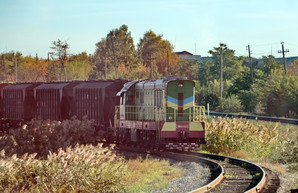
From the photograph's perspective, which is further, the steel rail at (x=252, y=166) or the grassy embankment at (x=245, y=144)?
the grassy embankment at (x=245, y=144)

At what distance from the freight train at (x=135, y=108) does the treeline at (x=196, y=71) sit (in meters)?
24.5

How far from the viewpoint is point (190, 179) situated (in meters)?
16.9

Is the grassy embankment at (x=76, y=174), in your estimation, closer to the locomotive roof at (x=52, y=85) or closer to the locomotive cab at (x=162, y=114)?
the locomotive cab at (x=162, y=114)

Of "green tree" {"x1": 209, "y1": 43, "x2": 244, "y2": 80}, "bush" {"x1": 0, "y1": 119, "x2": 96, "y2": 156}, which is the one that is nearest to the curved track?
"bush" {"x1": 0, "y1": 119, "x2": 96, "y2": 156}

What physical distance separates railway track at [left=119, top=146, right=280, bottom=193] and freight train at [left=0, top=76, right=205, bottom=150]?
1025 mm

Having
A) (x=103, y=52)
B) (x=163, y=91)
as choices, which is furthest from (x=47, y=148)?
(x=103, y=52)

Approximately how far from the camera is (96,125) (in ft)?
92.2

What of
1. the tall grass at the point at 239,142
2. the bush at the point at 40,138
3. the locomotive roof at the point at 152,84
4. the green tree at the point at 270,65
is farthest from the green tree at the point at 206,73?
the bush at the point at 40,138

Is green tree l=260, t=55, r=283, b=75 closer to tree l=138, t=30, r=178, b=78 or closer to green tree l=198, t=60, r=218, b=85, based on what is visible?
green tree l=198, t=60, r=218, b=85

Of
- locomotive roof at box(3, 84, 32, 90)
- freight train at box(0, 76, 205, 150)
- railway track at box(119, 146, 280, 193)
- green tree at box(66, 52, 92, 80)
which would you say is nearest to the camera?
railway track at box(119, 146, 280, 193)

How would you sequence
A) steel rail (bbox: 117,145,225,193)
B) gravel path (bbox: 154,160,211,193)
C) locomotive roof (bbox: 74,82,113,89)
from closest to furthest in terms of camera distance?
gravel path (bbox: 154,160,211,193) < steel rail (bbox: 117,145,225,193) < locomotive roof (bbox: 74,82,113,89)

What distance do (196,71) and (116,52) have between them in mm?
15493

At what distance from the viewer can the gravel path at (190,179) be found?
49.8ft

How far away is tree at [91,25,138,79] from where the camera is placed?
8682 centimetres
